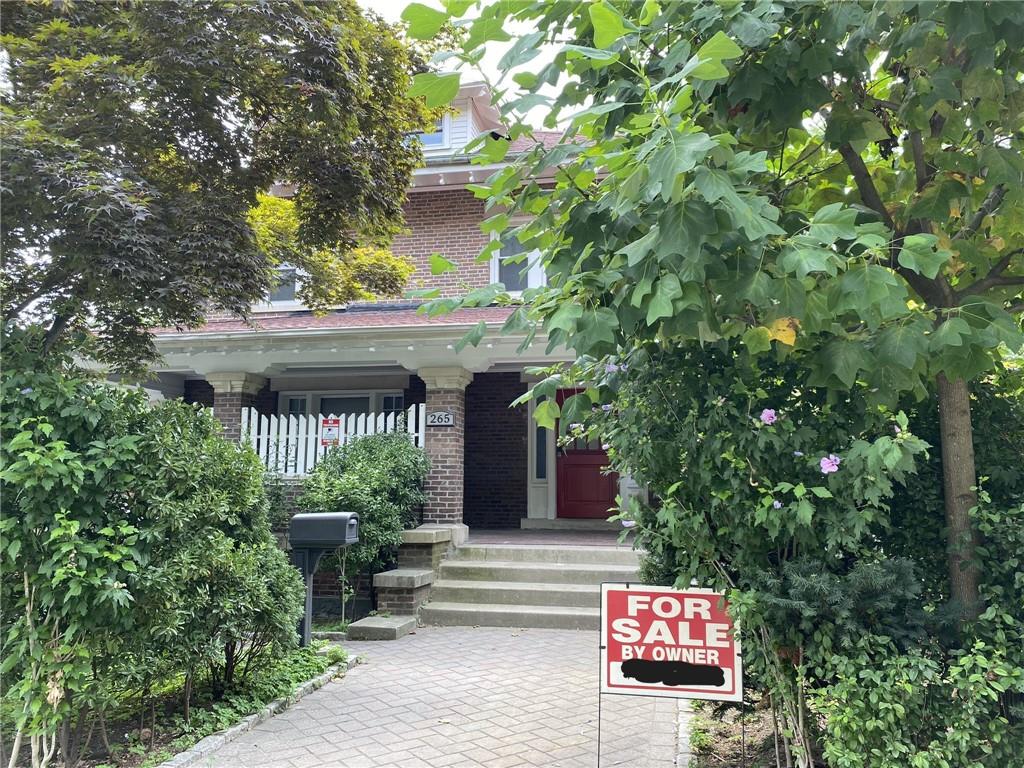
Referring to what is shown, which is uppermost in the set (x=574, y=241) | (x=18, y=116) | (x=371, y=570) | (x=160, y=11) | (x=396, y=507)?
(x=160, y=11)

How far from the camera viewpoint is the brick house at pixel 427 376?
907cm

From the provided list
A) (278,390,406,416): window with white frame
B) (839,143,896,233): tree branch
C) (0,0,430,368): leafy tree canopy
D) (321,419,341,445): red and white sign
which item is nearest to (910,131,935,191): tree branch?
(839,143,896,233): tree branch

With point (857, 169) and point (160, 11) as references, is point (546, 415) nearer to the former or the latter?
point (857, 169)

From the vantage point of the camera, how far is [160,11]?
4.70 metres

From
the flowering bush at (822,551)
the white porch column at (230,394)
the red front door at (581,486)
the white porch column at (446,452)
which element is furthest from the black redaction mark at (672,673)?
the red front door at (581,486)

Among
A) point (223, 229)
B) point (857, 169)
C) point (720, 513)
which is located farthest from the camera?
point (223, 229)

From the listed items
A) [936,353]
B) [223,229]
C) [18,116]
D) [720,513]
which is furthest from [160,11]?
[936,353]

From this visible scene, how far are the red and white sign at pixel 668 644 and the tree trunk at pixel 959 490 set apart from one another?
3.27 feet

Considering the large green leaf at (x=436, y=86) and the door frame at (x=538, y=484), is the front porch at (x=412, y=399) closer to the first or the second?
the door frame at (x=538, y=484)

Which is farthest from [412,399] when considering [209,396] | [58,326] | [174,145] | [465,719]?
[465,719]

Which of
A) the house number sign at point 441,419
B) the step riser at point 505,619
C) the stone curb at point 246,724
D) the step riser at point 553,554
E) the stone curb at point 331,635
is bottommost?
the stone curb at point 331,635

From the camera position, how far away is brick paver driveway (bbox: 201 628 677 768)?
13.0 ft

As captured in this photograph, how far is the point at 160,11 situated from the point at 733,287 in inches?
177

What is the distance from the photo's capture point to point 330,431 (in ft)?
29.9
